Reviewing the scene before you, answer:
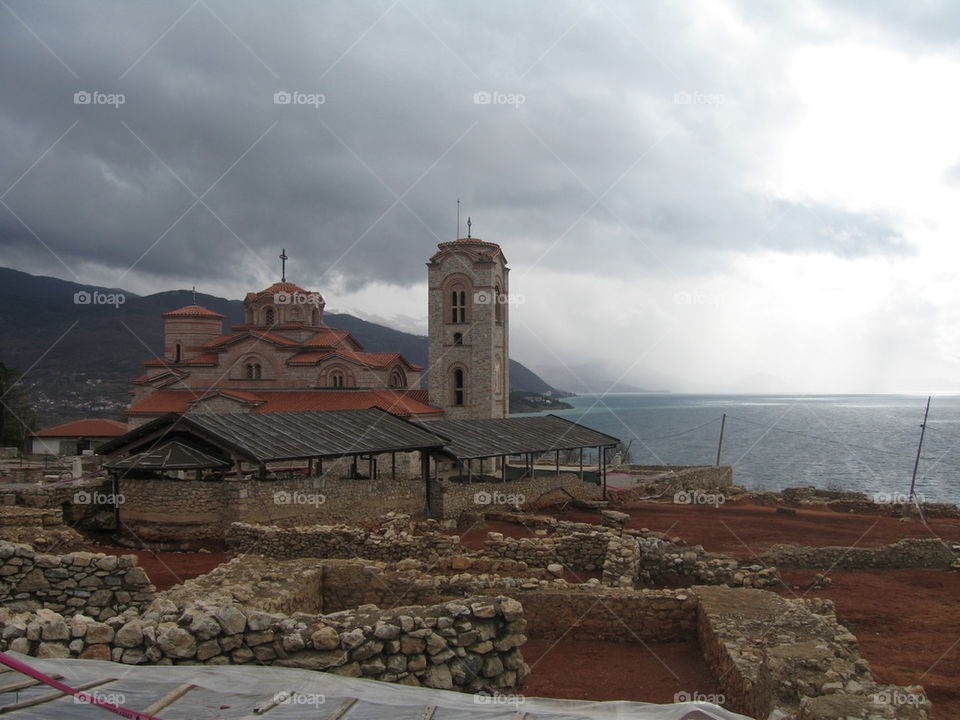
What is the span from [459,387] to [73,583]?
125ft

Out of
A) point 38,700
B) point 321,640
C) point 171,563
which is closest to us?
point 38,700

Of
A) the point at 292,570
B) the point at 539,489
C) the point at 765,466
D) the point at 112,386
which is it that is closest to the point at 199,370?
the point at 539,489

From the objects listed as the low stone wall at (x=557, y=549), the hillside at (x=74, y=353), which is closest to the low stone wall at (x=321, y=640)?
the low stone wall at (x=557, y=549)

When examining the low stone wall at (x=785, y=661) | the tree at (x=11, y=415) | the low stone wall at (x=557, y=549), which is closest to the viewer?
the low stone wall at (x=785, y=661)

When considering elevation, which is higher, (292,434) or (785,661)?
(292,434)

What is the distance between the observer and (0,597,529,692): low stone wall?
598cm

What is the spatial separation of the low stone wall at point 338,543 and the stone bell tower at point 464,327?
2996cm

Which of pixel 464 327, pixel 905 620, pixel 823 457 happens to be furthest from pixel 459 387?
pixel 823 457

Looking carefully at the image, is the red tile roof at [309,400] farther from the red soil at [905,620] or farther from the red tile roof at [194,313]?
the red soil at [905,620]

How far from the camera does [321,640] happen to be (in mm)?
6223

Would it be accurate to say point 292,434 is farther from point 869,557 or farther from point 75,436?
point 75,436

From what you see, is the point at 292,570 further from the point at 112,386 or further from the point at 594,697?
the point at 112,386

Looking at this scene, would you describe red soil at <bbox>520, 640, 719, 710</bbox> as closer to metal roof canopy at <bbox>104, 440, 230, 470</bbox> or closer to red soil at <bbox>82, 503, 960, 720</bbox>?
red soil at <bbox>82, 503, 960, 720</bbox>

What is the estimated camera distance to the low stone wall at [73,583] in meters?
8.23
